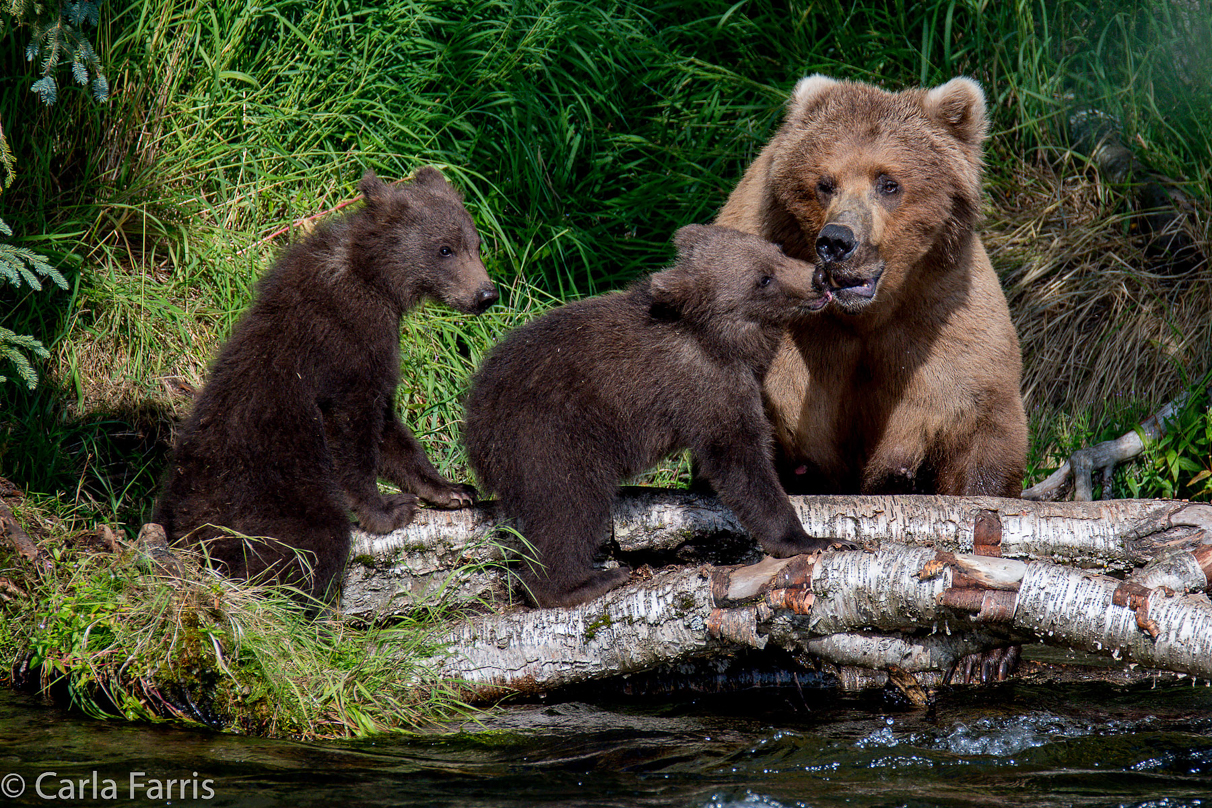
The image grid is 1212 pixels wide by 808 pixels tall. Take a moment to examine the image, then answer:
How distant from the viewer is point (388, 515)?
4.66 m

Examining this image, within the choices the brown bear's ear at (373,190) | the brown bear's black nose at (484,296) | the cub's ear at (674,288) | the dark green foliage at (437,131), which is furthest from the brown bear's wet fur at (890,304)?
the dark green foliage at (437,131)

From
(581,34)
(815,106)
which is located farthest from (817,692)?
(581,34)

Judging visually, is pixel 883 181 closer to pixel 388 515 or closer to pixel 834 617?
pixel 834 617

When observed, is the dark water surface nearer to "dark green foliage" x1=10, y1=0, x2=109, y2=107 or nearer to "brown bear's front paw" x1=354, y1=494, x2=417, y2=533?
"brown bear's front paw" x1=354, y1=494, x2=417, y2=533

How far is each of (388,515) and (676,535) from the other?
44.8 inches

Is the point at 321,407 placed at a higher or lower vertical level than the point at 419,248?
lower

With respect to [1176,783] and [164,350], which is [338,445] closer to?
[164,350]

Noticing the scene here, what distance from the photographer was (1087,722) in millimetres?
4078

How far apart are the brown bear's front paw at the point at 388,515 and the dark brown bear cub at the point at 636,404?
0.32 meters

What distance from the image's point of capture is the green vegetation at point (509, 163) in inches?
251

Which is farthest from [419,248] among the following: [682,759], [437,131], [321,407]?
[437,131]

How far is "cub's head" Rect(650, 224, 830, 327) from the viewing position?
4.58 meters

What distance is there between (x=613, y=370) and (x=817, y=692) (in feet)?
4.88

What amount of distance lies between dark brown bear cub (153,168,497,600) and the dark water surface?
820 mm
